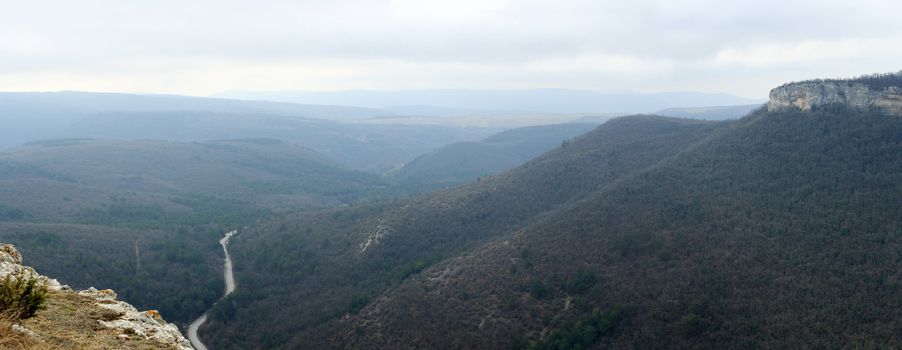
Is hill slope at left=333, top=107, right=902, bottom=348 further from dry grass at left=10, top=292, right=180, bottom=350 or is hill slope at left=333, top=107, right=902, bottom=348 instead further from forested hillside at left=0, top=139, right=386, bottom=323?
forested hillside at left=0, top=139, right=386, bottom=323

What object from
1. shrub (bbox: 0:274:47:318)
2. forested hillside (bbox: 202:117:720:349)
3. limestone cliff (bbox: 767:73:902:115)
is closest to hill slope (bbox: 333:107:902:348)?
limestone cliff (bbox: 767:73:902:115)

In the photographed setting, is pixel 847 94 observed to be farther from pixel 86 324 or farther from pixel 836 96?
pixel 86 324

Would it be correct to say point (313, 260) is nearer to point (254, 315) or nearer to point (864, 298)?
point (254, 315)

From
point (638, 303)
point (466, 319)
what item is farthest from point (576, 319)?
point (466, 319)

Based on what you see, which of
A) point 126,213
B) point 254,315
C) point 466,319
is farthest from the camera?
point 126,213

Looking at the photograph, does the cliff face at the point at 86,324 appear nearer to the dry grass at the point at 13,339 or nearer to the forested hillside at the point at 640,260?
the dry grass at the point at 13,339
